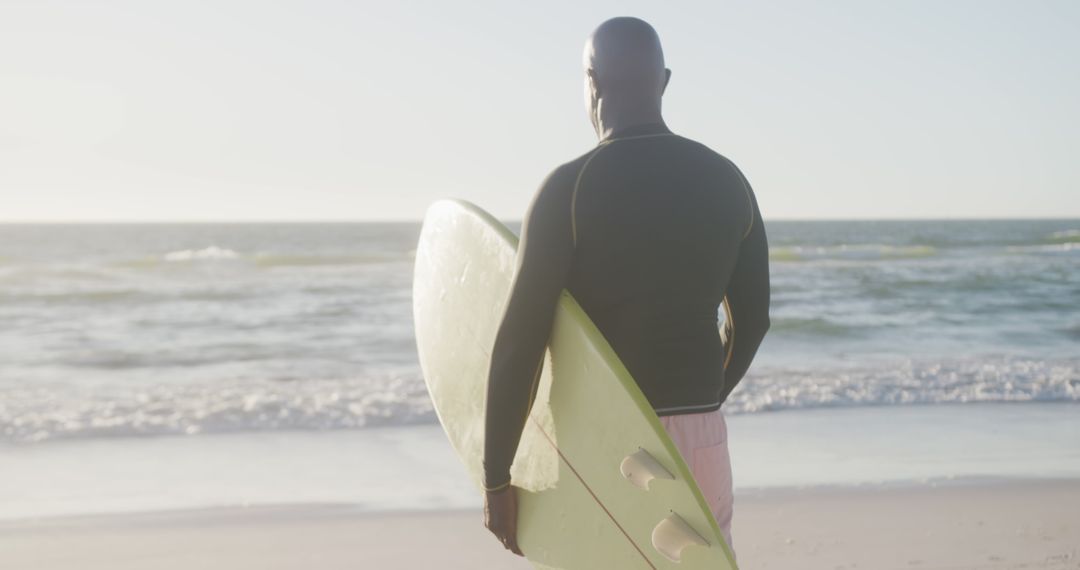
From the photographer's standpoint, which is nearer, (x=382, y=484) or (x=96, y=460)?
(x=382, y=484)

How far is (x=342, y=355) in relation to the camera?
1074cm

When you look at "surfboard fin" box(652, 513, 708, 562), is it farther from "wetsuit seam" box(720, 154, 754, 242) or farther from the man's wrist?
"wetsuit seam" box(720, 154, 754, 242)

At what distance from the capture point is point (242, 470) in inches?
208

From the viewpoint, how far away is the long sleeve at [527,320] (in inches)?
59.9

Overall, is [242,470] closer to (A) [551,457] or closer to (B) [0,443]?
(B) [0,443]

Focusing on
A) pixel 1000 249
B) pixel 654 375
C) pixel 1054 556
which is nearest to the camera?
pixel 654 375

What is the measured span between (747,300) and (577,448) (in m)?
0.39

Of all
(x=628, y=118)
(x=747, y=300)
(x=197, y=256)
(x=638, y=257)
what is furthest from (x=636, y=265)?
(x=197, y=256)

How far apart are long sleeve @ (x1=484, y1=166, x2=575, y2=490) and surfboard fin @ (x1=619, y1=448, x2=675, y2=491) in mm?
197

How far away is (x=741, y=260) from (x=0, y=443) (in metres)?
5.63

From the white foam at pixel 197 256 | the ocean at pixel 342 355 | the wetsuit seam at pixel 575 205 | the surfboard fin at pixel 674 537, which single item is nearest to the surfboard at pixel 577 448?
the surfboard fin at pixel 674 537

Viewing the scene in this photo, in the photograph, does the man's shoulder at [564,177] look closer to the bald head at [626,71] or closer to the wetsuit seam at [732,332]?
the bald head at [626,71]

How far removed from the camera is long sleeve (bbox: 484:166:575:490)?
4.99 ft

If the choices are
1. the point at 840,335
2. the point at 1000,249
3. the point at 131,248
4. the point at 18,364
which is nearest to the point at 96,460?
the point at 18,364
